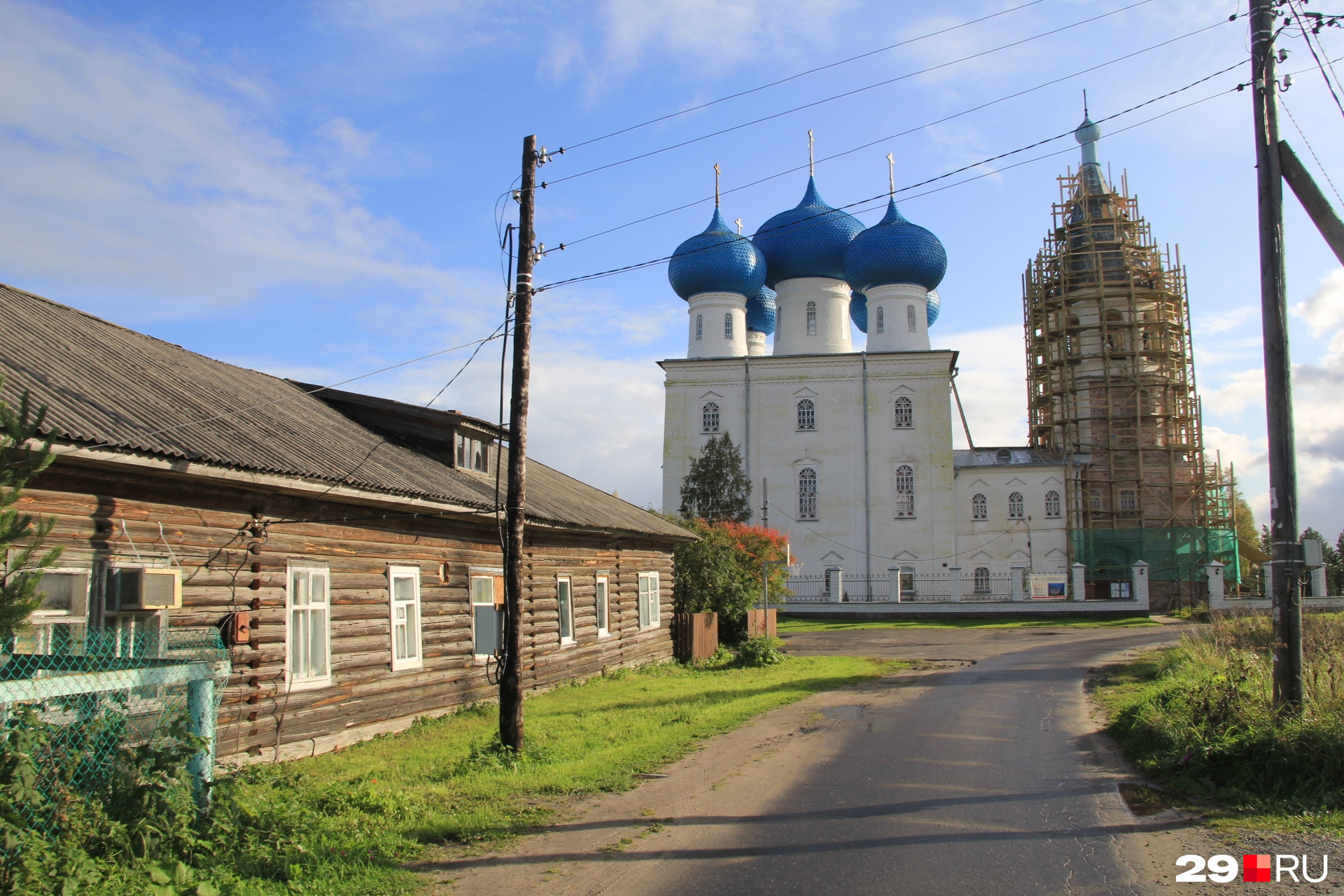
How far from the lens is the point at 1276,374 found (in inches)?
395

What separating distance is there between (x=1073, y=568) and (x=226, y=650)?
37554 millimetres

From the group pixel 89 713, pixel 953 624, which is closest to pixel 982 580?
pixel 953 624

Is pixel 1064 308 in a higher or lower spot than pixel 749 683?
higher

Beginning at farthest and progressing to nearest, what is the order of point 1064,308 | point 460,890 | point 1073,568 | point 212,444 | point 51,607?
1. point 1064,308
2. point 1073,568
3. point 212,444
4. point 51,607
5. point 460,890

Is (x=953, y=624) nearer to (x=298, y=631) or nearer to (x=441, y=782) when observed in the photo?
(x=298, y=631)

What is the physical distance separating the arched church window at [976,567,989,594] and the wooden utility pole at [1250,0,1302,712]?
38.0m

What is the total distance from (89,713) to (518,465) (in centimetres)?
501

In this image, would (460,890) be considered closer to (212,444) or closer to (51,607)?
(51,607)

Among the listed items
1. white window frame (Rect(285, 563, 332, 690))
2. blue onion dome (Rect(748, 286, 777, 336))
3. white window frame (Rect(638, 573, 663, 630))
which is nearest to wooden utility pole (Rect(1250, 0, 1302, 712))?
white window frame (Rect(285, 563, 332, 690))

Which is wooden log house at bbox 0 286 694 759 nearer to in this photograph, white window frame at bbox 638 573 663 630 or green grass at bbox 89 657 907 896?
green grass at bbox 89 657 907 896

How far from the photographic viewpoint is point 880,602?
42.2 meters

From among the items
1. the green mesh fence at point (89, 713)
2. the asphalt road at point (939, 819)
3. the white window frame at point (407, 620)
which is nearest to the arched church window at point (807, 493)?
the asphalt road at point (939, 819)

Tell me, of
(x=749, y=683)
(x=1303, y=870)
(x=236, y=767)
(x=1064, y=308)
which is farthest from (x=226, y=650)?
(x=1064, y=308)

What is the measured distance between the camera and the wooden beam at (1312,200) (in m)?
9.21
